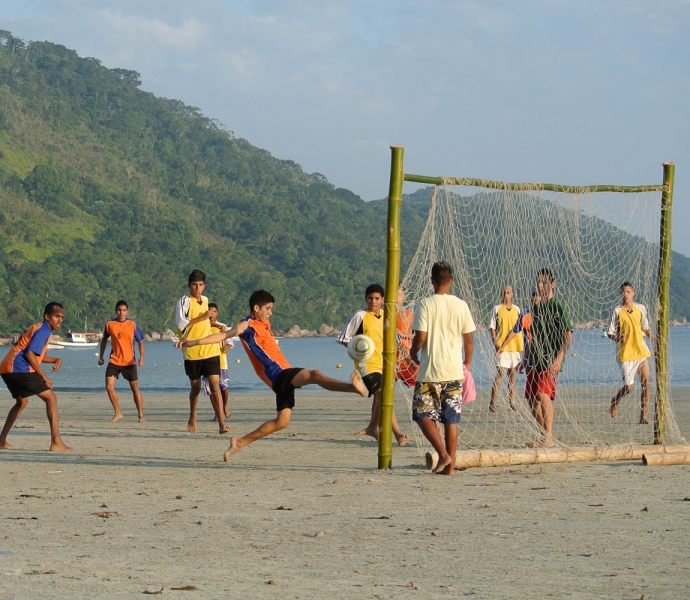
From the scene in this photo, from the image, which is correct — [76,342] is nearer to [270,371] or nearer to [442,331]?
[270,371]

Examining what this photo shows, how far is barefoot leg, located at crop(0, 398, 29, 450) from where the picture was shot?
10.2 m

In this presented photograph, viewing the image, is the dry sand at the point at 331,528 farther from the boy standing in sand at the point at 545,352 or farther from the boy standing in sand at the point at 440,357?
the boy standing in sand at the point at 545,352

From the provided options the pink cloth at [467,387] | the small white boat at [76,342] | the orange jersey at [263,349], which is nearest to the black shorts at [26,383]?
the orange jersey at [263,349]

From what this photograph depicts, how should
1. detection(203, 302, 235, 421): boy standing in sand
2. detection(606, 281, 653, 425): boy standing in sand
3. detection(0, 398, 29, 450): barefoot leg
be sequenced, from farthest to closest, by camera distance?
detection(203, 302, 235, 421): boy standing in sand
detection(606, 281, 653, 425): boy standing in sand
detection(0, 398, 29, 450): barefoot leg

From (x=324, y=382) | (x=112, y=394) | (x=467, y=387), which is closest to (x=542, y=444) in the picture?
(x=467, y=387)

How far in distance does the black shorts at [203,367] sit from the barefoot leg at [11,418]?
2274mm

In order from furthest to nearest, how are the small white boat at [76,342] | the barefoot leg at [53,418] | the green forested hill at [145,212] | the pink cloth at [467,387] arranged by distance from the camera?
1. the green forested hill at [145,212]
2. the small white boat at [76,342]
3. the barefoot leg at [53,418]
4. the pink cloth at [467,387]

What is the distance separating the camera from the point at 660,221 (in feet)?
32.2

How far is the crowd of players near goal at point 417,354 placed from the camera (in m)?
7.95

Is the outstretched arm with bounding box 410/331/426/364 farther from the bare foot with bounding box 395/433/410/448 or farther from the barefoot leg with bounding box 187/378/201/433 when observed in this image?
the barefoot leg with bounding box 187/378/201/433

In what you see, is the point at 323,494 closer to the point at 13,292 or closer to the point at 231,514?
the point at 231,514

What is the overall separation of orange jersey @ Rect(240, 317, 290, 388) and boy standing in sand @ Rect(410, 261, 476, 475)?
1252mm

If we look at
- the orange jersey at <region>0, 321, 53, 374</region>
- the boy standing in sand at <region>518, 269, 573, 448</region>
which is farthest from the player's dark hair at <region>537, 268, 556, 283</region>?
the orange jersey at <region>0, 321, 53, 374</region>

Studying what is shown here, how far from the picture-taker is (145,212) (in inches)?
4953
